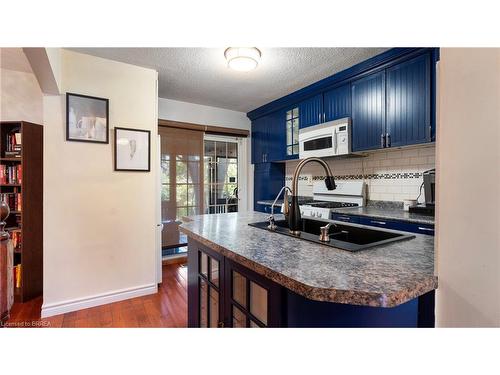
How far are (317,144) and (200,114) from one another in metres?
1.82

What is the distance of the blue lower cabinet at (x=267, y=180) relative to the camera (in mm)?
3967

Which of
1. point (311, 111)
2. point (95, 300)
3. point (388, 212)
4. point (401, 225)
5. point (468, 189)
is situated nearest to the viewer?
point (468, 189)

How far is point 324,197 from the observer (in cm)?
334

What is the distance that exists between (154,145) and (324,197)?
87.2 inches

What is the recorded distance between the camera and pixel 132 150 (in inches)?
94.4

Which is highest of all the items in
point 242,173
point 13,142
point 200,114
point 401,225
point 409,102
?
point 200,114

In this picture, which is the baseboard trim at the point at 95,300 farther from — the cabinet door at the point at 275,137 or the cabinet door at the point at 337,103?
the cabinet door at the point at 337,103

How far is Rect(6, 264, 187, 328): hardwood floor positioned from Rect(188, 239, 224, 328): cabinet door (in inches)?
24.1

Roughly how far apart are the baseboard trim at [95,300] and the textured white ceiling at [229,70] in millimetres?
2173

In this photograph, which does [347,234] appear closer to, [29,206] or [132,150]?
[132,150]

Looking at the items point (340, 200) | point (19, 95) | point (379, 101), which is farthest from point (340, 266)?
point (19, 95)

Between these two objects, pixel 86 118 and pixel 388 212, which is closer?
pixel 86 118

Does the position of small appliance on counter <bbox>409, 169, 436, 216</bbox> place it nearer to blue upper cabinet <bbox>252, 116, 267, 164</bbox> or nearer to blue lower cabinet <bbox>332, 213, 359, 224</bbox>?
blue lower cabinet <bbox>332, 213, 359, 224</bbox>
